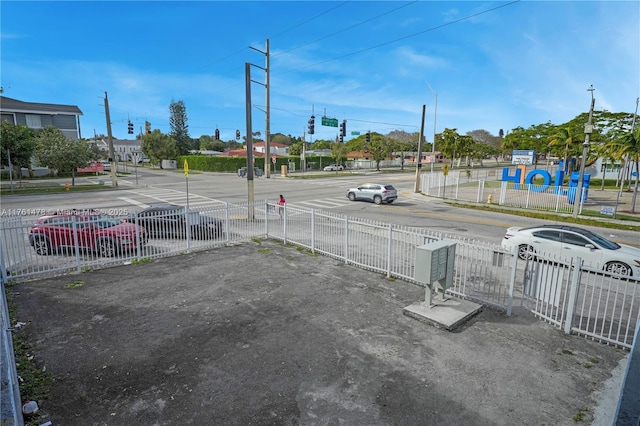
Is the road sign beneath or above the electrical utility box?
above

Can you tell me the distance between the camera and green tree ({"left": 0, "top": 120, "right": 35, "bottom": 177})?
3366cm

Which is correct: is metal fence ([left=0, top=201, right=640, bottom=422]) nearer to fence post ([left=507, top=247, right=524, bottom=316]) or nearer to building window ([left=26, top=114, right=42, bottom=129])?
fence post ([left=507, top=247, right=524, bottom=316])

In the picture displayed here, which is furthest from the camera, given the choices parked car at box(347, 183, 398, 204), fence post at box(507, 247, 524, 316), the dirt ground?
parked car at box(347, 183, 398, 204)

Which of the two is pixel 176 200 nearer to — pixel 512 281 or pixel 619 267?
pixel 512 281

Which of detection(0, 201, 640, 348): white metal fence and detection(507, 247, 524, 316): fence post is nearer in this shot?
detection(0, 201, 640, 348): white metal fence

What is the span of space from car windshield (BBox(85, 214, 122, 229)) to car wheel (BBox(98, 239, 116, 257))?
1.57 feet

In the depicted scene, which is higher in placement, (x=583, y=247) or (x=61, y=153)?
(x=61, y=153)

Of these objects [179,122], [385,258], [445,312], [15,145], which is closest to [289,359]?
[445,312]

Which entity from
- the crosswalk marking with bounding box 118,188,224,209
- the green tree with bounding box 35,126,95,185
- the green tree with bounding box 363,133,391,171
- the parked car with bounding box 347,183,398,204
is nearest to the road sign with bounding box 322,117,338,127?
the parked car with bounding box 347,183,398,204

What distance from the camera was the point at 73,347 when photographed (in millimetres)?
5840

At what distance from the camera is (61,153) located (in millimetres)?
33812

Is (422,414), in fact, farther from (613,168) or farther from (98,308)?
(613,168)

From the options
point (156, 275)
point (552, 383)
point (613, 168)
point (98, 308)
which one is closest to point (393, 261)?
point (552, 383)

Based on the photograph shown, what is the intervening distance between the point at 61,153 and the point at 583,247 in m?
40.6
